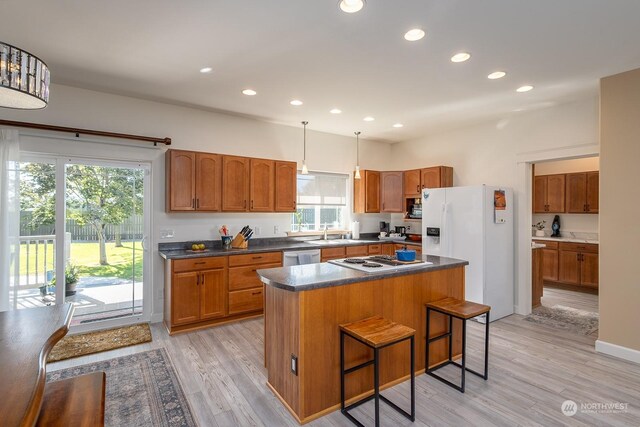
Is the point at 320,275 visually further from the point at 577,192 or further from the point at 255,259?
the point at 577,192

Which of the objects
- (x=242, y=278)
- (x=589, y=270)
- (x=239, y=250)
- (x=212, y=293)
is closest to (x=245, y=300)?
(x=242, y=278)

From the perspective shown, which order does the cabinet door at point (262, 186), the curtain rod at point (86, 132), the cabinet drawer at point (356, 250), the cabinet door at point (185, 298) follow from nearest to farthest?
the curtain rod at point (86, 132), the cabinet door at point (185, 298), the cabinet door at point (262, 186), the cabinet drawer at point (356, 250)

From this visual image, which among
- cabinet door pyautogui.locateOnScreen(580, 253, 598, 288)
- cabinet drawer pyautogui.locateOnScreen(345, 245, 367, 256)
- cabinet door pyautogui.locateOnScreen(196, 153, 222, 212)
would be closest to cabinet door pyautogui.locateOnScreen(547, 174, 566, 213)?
cabinet door pyautogui.locateOnScreen(580, 253, 598, 288)

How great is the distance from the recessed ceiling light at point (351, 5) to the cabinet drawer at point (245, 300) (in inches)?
129

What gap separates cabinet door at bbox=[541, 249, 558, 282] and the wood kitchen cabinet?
0.87 m

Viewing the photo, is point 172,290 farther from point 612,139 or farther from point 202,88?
point 612,139

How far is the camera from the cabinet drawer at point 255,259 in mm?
4035

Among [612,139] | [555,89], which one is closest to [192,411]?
[612,139]

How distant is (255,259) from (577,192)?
5.98 meters

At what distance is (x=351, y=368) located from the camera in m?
2.34

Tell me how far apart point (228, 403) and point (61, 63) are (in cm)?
340

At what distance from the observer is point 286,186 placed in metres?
4.86

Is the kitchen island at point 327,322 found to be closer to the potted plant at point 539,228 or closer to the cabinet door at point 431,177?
the cabinet door at point 431,177

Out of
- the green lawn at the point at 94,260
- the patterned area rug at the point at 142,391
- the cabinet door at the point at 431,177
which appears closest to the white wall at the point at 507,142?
the cabinet door at the point at 431,177
